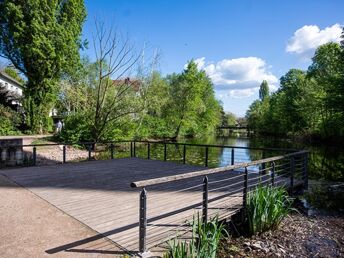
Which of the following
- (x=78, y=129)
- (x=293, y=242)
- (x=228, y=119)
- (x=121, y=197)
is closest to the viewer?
(x=293, y=242)

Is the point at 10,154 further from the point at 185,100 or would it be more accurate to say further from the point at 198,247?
the point at 185,100

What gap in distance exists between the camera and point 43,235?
3.61m

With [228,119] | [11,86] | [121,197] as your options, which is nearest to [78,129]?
[121,197]

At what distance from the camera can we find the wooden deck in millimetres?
3811

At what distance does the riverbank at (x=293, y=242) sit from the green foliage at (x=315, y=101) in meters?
16.4

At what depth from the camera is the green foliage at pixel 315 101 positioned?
66.1 feet

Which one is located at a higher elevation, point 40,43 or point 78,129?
point 40,43

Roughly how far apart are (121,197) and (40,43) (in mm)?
16436

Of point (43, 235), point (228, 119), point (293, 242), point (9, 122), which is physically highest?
point (228, 119)

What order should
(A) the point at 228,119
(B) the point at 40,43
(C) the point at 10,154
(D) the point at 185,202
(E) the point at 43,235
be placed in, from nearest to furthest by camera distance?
1. (E) the point at 43,235
2. (D) the point at 185,202
3. (C) the point at 10,154
4. (B) the point at 40,43
5. (A) the point at 228,119

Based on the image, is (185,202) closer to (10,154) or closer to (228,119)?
(10,154)

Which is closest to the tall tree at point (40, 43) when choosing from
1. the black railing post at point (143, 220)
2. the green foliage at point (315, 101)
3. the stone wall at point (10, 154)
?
the stone wall at point (10, 154)

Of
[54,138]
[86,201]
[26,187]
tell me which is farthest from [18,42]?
[86,201]

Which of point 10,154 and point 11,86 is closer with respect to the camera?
point 10,154
